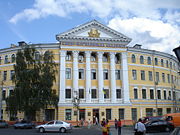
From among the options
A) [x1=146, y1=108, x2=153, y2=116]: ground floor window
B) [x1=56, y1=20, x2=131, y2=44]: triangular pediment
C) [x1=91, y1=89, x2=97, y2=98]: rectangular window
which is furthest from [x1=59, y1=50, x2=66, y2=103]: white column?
[x1=146, y1=108, x2=153, y2=116]: ground floor window

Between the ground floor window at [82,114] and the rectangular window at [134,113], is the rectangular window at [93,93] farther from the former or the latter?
the rectangular window at [134,113]

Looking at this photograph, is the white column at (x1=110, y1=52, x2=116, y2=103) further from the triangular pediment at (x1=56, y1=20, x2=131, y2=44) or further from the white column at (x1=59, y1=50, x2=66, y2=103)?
the white column at (x1=59, y1=50, x2=66, y2=103)

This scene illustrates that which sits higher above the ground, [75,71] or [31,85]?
[75,71]

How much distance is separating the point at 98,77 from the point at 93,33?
907 cm

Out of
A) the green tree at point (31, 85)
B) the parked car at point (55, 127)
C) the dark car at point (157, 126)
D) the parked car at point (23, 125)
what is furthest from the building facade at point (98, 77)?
the dark car at point (157, 126)

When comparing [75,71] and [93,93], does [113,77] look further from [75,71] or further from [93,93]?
[75,71]

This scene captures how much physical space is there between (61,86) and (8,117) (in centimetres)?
1238

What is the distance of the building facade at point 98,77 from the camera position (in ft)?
147

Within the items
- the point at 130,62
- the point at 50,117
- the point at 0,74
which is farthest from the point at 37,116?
the point at 130,62

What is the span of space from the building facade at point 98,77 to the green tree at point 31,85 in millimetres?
5533

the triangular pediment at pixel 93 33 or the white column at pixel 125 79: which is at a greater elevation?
the triangular pediment at pixel 93 33

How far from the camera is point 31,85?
38.7 metres

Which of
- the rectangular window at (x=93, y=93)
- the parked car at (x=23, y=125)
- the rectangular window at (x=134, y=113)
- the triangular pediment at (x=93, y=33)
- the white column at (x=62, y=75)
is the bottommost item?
the parked car at (x=23, y=125)

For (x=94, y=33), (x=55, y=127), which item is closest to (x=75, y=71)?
(x=94, y=33)
